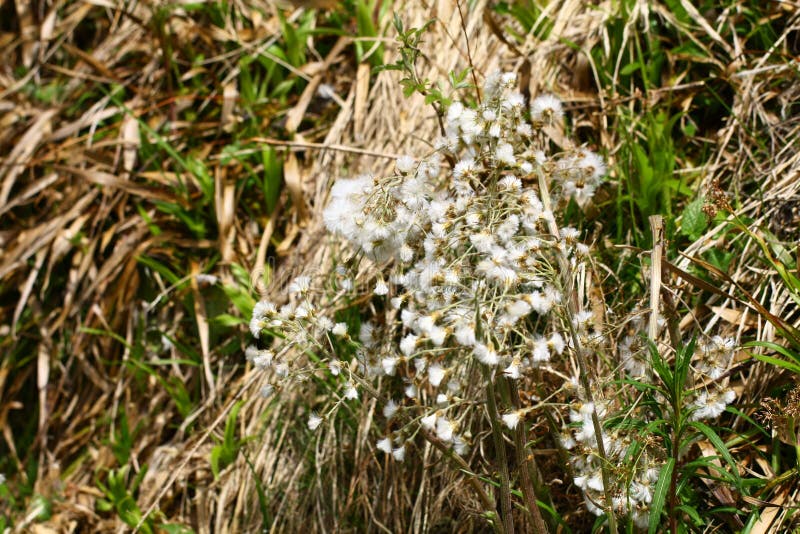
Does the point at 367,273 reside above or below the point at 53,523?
above

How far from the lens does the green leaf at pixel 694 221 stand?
171 cm

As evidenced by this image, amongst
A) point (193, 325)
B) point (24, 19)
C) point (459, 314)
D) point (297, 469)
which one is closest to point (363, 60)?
point (193, 325)

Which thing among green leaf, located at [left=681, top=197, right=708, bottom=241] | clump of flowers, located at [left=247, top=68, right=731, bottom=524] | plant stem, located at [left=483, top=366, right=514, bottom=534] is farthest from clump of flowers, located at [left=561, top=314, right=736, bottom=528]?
green leaf, located at [left=681, top=197, right=708, bottom=241]

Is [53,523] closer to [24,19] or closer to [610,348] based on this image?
[610,348]

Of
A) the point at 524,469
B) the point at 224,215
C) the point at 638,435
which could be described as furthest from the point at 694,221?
the point at 224,215

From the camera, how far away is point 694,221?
5.63 ft

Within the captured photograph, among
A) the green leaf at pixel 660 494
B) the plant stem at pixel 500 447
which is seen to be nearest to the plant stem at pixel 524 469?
the plant stem at pixel 500 447

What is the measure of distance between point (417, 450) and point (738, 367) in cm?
72

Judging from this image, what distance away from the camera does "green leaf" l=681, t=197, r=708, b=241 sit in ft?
5.61

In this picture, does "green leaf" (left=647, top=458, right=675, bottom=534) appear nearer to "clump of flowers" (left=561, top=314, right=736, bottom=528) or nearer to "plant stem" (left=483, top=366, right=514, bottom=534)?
"clump of flowers" (left=561, top=314, right=736, bottom=528)

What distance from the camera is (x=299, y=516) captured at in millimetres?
1959

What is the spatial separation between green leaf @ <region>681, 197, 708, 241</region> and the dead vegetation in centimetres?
3

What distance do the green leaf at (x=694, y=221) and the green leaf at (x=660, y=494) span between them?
2.07 ft

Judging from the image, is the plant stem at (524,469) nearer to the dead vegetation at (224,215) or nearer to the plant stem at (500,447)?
the plant stem at (500,447)
